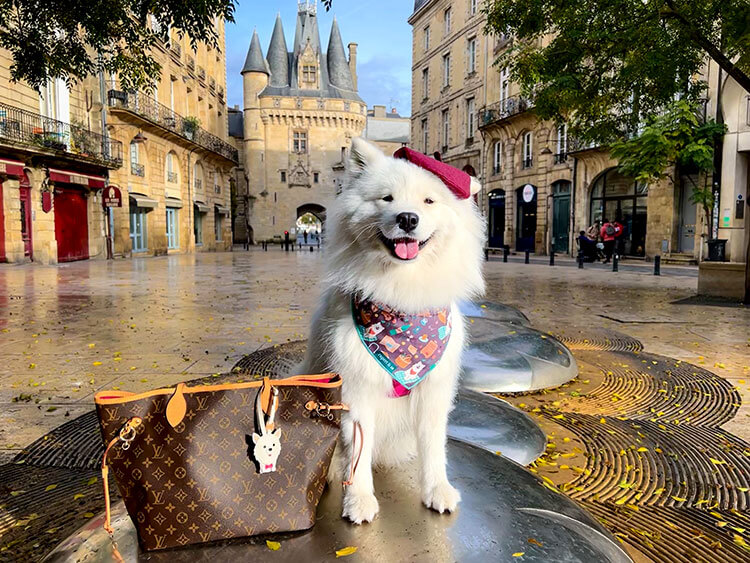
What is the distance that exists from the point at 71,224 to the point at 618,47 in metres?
23.5

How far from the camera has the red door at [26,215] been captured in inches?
824

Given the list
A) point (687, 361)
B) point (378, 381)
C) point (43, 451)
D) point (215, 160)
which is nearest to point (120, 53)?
point (43, 451)

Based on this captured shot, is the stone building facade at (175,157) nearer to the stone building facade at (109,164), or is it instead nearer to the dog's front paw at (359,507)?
the stone building facade at (109,164)

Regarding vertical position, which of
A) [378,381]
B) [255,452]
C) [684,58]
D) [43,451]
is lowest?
[43,451]

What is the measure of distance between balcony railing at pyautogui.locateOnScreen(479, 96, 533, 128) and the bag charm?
30.7 metres

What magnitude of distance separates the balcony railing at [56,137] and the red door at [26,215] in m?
1.64

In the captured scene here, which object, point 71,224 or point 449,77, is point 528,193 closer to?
point 449,77

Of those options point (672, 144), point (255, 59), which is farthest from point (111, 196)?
point (255, 59)

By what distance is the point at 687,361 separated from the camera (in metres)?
6.00

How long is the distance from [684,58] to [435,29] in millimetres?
32442

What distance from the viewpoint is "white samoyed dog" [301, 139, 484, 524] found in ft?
6.43

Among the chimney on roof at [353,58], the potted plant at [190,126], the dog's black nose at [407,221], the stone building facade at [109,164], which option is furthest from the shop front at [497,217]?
the chimney on roof at [353,58]

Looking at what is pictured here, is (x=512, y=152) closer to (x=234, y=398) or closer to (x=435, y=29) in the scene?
(x=435, y=29)

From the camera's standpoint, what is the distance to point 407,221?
1.89 meters
